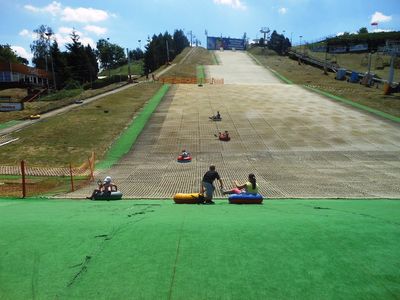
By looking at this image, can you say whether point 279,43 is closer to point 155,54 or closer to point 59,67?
point 155,54

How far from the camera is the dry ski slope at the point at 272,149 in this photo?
19766mm

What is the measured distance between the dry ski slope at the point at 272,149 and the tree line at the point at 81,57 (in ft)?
140

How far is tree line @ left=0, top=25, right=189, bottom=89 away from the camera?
9800 cm

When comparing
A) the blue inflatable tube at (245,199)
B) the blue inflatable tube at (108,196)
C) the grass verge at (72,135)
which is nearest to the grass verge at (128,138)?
the grass verge at (72,135)

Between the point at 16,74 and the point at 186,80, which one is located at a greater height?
the point at 16,74

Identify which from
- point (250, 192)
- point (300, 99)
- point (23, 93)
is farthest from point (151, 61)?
point (250, 192)

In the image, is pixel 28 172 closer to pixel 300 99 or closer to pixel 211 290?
pixel 211 290

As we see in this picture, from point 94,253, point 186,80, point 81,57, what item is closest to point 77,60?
point 81,57

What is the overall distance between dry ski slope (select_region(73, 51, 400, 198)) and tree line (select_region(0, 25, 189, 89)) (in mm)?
42601

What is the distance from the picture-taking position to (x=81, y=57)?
102312 mm

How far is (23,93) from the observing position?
70.9 m

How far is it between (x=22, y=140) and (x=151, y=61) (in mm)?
97269

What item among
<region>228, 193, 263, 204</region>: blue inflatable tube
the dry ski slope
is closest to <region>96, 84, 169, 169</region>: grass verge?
the dry ski slope

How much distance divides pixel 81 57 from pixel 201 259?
10358cm
